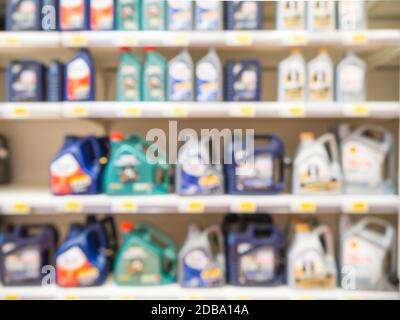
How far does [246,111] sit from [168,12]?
63cm

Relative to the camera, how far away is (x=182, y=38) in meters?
1.97

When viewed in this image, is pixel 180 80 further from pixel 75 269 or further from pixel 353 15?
pixel 75 269

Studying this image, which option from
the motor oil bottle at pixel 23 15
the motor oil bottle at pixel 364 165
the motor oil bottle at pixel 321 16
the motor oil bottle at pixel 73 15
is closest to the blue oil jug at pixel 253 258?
the motor oil bottle at pixel 364 165

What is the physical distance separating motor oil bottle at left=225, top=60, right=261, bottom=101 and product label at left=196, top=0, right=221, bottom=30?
0.22 m

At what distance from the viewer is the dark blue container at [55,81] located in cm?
206

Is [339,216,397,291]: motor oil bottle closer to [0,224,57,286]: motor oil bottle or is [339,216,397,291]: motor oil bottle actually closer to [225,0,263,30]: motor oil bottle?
[225,0,263,30]: motor oil bottle

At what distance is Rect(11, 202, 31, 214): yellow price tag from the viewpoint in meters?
1.97

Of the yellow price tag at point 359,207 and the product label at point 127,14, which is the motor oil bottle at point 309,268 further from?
the product label at point 127,14

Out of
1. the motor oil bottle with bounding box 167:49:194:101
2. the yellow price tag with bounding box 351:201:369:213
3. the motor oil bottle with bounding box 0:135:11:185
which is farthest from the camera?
the motor oil bottle with bounding box 0:135:11:185

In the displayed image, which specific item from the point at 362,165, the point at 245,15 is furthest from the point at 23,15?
the point at 362,165

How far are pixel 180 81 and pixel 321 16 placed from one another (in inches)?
30.4

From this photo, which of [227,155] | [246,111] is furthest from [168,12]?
[227,155]

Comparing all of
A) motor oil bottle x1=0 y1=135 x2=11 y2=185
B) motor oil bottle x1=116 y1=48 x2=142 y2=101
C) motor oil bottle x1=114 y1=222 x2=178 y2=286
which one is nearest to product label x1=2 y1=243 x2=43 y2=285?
motor oil bottle x1=114 y1=222 x2=178 y2=286

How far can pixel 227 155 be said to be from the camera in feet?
6.87
